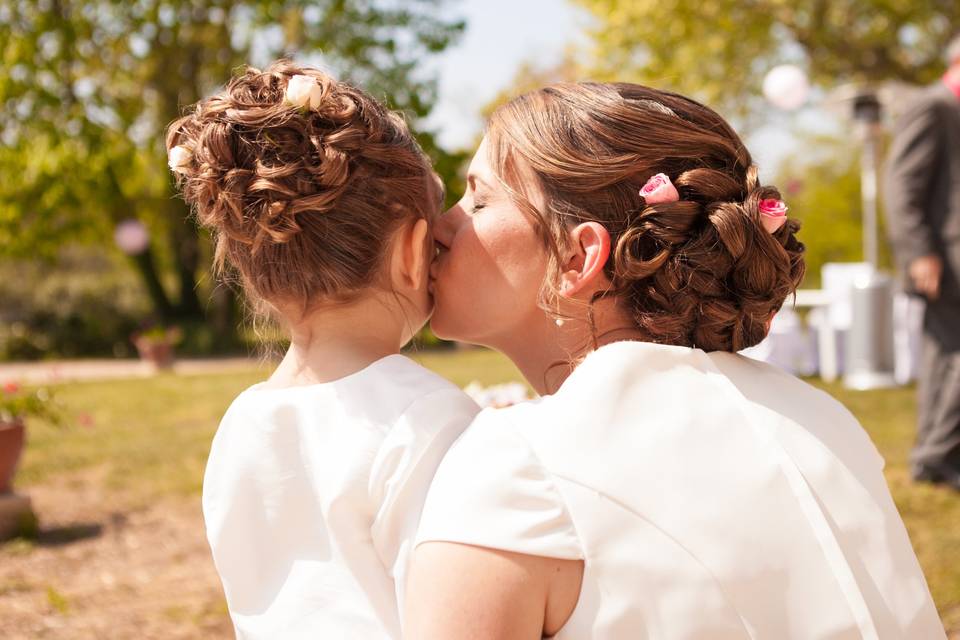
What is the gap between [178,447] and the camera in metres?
8.51

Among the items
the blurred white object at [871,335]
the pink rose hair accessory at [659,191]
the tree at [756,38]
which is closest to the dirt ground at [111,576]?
the pink rose hair accessory at [659,191]

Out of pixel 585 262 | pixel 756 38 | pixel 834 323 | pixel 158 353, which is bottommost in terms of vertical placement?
pixel 158 353

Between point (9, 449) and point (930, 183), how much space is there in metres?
5.78

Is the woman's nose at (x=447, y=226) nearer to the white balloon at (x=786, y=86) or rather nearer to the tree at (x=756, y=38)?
the white balloon at (x=786, y=86)

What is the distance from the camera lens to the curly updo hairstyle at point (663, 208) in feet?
5.02

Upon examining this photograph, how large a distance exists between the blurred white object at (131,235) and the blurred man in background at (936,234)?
19.7m

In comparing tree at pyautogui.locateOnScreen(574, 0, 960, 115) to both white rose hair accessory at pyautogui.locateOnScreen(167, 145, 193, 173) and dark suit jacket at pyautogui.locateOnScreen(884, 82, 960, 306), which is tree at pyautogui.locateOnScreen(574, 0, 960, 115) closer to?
dark suit jacket at pyautogui.locateOnScreen(884, 82, 960, 306)

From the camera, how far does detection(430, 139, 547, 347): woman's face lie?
1.68 m

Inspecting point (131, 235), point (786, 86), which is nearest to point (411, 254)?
point (786, 86)

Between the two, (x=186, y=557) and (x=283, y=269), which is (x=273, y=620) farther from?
(x=186, y=557)

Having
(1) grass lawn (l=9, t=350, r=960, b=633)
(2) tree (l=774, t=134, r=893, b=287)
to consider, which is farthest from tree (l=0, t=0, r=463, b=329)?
(2) tree (l=774, t=134, r=893, b=287)

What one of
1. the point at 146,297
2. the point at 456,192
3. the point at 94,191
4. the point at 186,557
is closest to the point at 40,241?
the point at 94,191

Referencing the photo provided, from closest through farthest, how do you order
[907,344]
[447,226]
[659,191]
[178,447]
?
[659,191]
[447,226]
[178,447]
[907,344]

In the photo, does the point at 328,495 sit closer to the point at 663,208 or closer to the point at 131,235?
the point at 663,208
